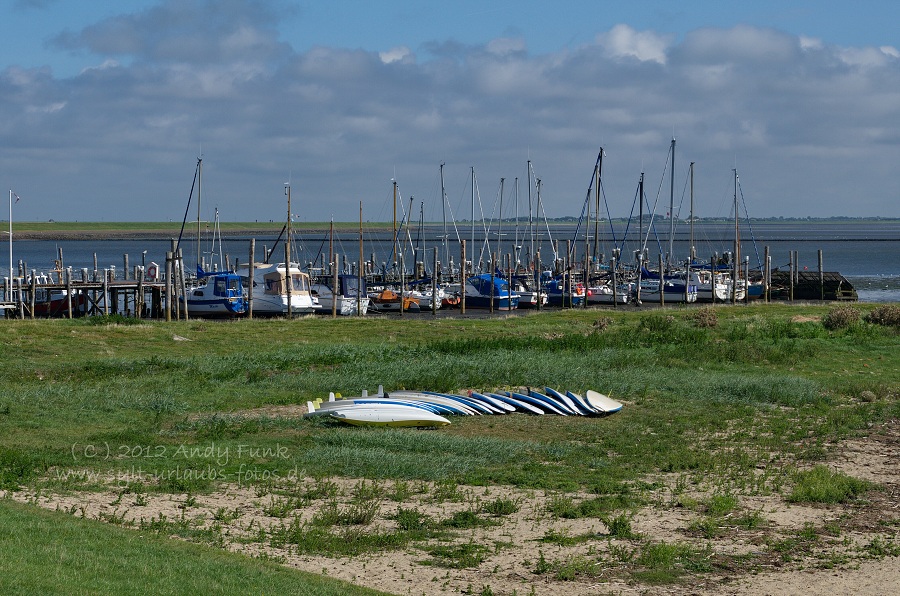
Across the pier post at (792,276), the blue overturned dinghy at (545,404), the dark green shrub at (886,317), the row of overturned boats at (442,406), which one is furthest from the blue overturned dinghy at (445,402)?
the pier post at (792,276)

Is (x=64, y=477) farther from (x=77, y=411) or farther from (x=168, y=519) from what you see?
(x=77, y=411)

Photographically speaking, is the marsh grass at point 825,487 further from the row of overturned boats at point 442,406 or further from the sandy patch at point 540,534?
the row of overturned boats at point 442,406

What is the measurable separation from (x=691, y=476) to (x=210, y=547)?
27.1 ft

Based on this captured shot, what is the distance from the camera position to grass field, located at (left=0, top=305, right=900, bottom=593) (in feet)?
43.3

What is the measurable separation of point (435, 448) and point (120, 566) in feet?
28.3

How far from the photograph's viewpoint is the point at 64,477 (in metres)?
15.9

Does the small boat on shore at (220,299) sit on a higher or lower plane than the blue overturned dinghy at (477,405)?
higher

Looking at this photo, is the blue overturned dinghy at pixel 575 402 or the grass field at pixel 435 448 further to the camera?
the blue overturned dinghy at pixel 575 402

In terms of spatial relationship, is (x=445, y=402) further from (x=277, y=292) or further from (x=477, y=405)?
(x=277, y=292)

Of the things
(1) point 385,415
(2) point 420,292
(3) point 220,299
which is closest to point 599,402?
(1) point 385,415

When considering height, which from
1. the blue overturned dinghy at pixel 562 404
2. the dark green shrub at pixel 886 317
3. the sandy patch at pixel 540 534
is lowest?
the sandy patch at pixel 540 534

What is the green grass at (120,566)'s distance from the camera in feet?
34.2

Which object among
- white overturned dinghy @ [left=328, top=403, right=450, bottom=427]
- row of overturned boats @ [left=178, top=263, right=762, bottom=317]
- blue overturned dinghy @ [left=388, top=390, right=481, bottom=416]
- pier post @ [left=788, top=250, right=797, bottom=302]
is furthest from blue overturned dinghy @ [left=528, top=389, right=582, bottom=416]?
pier post @ [left=788, top=250, right=797, bottom=302]

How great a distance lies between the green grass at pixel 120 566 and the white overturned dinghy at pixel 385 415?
27.4 feet
